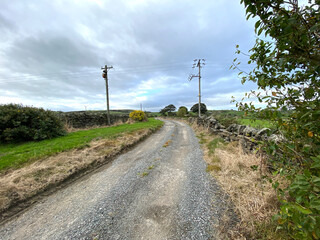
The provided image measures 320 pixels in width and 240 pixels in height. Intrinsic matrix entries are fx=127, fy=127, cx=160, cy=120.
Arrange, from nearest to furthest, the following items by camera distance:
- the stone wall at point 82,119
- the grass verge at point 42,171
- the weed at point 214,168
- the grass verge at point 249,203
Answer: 1. the grass verge at point 249,203
2. the grass verge at point 42,171
3. the weed at point 214,168
4. the stone wall at point 82,119

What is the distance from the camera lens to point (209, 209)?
2.63 meters

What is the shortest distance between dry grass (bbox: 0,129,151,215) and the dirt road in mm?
490

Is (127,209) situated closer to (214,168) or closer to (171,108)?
(214,168)

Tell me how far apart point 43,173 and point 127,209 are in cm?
317

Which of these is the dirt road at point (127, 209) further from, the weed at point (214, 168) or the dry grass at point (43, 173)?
the dry grass at point (43, 173)

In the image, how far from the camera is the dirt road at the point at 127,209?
2199 millimetres

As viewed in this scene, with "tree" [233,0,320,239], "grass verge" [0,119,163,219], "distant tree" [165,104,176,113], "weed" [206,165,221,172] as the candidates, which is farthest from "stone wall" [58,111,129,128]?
"distant tree" [165,104,176,113]

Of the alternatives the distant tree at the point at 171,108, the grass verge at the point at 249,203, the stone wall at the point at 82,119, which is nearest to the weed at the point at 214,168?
the grass verge at the point at 249,203

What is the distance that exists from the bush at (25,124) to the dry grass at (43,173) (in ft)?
16.0

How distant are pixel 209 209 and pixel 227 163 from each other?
7.13 ft

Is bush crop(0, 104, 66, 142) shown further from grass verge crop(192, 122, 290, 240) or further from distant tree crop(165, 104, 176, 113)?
distant tree crop(165, 104, 176, 113)

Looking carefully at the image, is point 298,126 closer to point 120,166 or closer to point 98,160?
point 120,166

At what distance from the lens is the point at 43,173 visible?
3.93 meters

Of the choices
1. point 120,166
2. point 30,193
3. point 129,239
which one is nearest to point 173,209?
point 129,239
